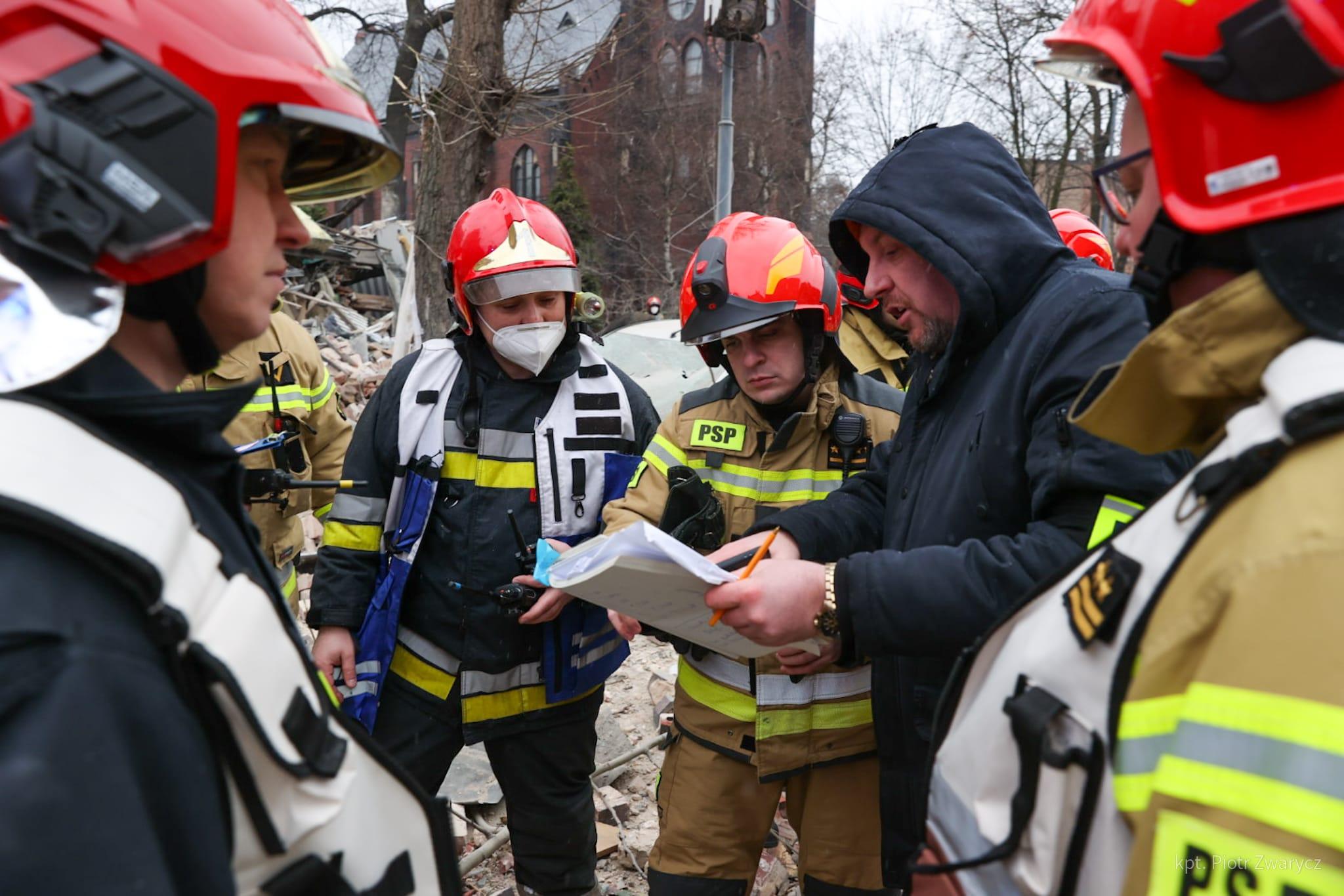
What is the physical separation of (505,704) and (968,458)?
5.96 ft

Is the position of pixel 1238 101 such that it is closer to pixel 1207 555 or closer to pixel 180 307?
pixel 1207 555

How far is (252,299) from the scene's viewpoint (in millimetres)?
1310

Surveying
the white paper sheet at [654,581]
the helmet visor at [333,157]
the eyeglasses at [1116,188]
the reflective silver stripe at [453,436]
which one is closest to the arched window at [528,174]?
the reflective silver stripe at [453,436]

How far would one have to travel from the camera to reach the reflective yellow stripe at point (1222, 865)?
0.80 m

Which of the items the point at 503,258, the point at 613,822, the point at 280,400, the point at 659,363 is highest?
the point at 503,258

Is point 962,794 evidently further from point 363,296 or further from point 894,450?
point 363,296

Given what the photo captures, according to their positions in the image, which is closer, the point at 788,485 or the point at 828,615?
the point at 828,615

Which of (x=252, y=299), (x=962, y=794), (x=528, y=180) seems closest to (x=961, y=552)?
(x=962, y=794)

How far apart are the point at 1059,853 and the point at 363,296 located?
18803 millimetres

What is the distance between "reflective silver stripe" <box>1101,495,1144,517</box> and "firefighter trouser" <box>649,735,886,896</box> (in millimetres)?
1378

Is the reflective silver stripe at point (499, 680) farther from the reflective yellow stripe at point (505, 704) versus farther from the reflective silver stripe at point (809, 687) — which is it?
the reflective silver stripe at point (809, 687)

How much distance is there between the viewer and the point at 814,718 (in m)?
2.78

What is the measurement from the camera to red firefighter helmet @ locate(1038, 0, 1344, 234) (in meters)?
1.10

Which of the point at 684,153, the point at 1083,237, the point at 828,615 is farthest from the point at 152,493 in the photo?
the point at 684,153
